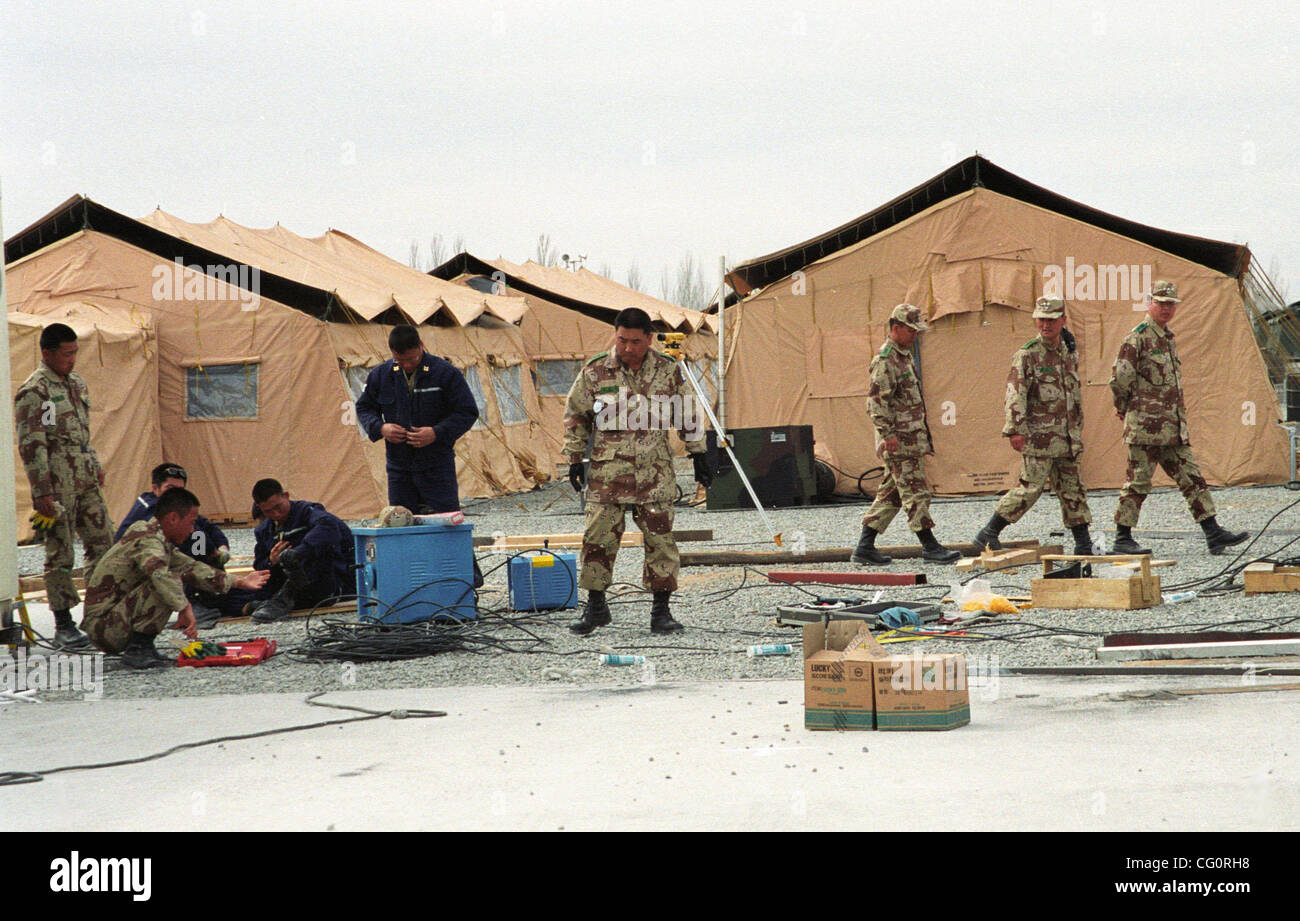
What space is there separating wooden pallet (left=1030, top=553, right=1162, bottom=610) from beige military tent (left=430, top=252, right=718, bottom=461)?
15321mm

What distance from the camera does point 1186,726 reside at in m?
4.42

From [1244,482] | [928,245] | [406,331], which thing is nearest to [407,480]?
[406,331]

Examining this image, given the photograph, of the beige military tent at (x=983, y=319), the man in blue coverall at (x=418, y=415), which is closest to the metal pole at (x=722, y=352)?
the beige military tent at (x=983, y=319)

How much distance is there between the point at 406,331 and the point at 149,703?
10.5ft

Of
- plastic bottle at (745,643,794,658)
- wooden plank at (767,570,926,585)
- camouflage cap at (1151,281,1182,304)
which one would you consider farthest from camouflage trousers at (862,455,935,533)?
plastic bottle at (745,643,794,658)

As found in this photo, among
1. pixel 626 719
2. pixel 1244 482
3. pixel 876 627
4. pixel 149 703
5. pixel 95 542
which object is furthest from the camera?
pixel 1244 482

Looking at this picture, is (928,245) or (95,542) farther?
(928,245)

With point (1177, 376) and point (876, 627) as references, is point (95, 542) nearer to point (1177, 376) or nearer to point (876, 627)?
point (876, 627)

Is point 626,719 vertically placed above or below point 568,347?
below

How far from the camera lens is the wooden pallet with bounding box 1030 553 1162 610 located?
7.34 meters

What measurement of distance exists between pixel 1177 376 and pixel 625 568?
13.9ft
